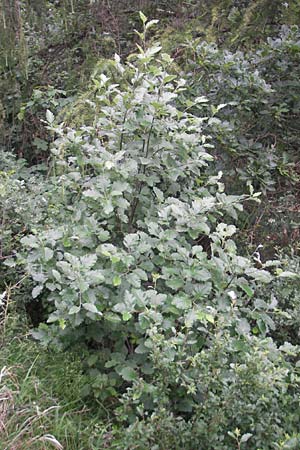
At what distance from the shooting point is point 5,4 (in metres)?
3.92

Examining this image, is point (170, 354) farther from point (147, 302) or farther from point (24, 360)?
point (24, 360)

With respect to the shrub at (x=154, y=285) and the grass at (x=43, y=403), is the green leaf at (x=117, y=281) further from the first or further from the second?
the grass at (x=43, y=403)

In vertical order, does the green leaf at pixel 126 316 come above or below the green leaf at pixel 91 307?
below

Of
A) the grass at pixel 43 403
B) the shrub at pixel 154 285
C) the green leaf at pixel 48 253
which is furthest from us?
the green leaf at pixel 48 253

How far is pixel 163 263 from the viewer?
285 cm

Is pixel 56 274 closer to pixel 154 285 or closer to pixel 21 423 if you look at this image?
pixel 154 285

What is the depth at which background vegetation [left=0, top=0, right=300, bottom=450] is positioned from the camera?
96.1 inches

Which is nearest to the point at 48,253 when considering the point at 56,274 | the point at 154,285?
the point at 56,274

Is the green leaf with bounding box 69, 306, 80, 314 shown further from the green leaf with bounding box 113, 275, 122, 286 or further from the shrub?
the green leaf with bounding box 113, 275, 122, 286

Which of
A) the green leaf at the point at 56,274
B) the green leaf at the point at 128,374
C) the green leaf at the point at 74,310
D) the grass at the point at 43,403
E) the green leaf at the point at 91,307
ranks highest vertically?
the green leaf at the point at 56,274

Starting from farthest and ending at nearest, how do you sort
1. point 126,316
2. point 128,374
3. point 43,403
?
point 43,403 → point 128,374 → point 126,316

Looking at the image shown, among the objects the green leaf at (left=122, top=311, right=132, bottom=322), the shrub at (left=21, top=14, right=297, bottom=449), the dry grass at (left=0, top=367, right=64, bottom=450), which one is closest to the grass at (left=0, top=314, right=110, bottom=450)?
the dry grass at (left=0, top=367, right=64, bottom=450)

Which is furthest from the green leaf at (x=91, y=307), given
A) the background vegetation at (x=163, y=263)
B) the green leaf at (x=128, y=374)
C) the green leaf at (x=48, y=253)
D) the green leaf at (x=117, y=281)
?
the green leaf at (x=48, y=253)

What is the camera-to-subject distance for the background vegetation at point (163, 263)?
2.44m
